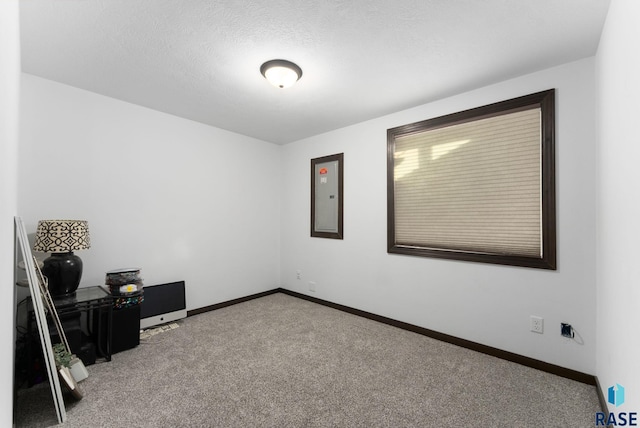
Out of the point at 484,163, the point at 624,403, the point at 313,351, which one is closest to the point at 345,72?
the point at 484,163

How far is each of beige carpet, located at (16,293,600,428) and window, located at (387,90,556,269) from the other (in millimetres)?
988

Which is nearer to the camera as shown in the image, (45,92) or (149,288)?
(45,92)

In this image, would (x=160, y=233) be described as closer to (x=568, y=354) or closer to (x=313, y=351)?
(x=313, y=351)

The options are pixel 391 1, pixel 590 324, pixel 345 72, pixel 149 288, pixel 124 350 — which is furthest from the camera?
pixel 149 288

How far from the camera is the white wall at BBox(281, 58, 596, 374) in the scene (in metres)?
2.22

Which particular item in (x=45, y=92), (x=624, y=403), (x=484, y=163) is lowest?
(x=624, y=403)

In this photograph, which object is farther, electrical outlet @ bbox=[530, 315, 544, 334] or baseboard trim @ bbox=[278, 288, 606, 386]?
electrical outlet @ bbox=[530, 315, 544, 334]

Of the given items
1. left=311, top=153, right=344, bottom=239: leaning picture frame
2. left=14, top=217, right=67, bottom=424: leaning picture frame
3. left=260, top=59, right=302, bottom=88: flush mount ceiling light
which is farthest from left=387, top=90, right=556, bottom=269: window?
left=14, top=217, right=67, bottom=424: leaning picture frame

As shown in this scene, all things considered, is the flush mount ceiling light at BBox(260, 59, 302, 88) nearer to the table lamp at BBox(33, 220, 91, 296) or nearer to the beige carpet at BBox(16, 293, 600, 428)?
the table lamp at BBox(33, 220, 91, 296)

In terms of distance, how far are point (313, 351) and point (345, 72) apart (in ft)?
8.50

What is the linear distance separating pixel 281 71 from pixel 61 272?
249 centimetres

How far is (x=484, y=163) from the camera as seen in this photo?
2.72m

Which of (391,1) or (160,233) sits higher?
(391,1)

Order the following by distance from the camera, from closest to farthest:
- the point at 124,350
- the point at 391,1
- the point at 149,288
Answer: the point at 391,1
the point at 124,350
the point at 149,288
